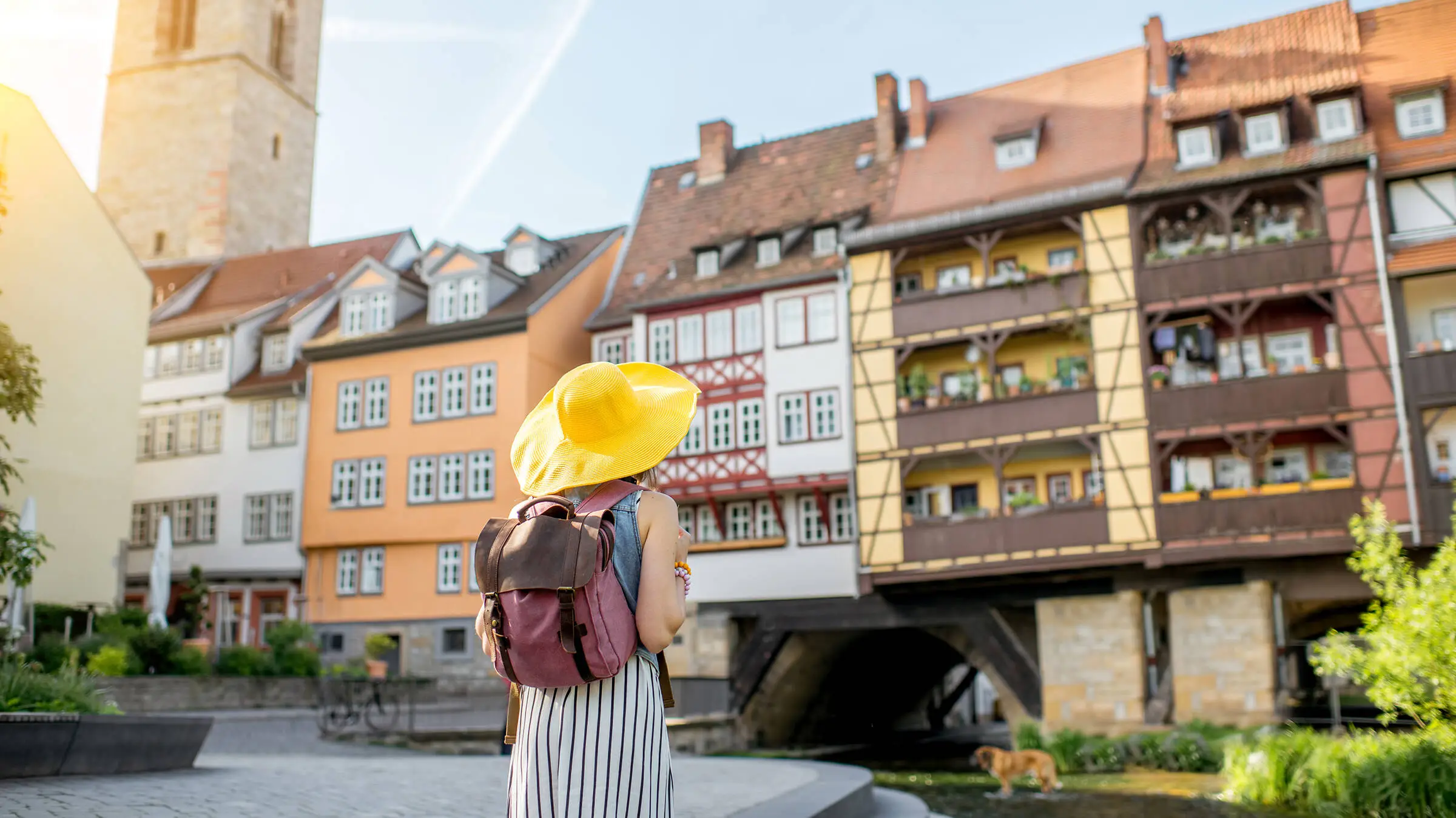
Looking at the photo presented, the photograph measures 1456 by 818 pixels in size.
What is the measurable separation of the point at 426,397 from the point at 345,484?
3125 mm

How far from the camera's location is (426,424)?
31.8m

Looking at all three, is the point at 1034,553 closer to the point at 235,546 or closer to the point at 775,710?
the point at 775,710

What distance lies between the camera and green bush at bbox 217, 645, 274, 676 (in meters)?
24.1

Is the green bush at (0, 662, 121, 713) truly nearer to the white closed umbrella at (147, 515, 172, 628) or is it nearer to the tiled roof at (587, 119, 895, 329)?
the white closed umbrella at (147, 515, 172, 628)

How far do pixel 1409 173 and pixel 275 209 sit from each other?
40156 mm

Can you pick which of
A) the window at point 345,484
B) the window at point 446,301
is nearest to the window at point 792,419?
the window at point 446,301

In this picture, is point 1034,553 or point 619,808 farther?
point 1034,553

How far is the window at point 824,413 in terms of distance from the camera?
2648 cm

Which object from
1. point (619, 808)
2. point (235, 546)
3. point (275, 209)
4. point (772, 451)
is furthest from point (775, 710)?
point (275, 209)

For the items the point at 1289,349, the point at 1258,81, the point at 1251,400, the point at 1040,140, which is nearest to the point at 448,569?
the point at 1040,140

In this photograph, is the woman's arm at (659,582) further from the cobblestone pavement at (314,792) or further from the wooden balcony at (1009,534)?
the wooden balcony at (1009,534)

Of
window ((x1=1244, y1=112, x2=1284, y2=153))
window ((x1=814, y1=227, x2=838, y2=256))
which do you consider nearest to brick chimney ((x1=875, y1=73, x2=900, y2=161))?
window ((x1=814, y1=227, x2=838, y2=256))

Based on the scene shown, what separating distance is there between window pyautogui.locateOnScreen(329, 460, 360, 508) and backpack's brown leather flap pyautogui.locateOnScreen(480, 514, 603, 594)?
3074cm

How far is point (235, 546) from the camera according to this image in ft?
111
